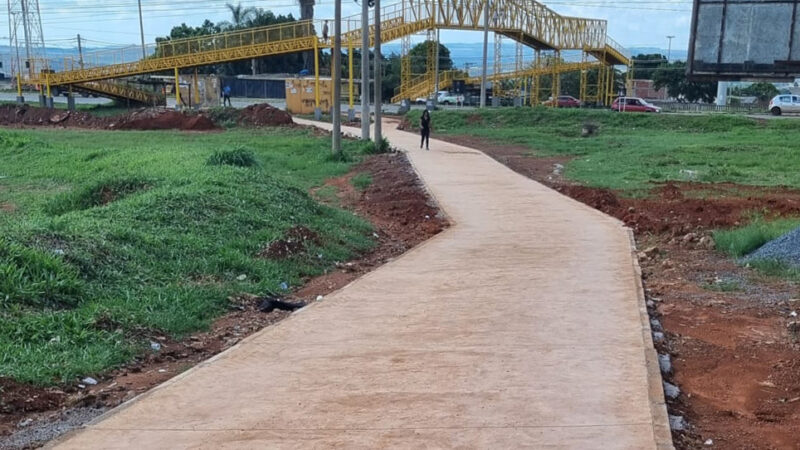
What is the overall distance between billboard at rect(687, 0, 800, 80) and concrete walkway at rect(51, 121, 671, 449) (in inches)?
178

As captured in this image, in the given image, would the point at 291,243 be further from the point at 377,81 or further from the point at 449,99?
the point at 449,99

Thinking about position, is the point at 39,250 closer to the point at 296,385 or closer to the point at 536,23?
the point at 296,385

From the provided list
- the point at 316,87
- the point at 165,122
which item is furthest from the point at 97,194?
the point at 316,87

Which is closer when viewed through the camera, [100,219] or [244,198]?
[100,219]

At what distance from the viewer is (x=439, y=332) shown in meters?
7.04

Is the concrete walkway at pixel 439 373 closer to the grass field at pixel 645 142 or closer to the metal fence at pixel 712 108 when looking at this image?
the grass field at pixel 645 142

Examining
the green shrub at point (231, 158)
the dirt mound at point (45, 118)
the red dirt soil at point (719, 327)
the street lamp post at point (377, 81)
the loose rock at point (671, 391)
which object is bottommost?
the dirt mound at point (45, 118)

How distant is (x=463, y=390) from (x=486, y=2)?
1631 inches

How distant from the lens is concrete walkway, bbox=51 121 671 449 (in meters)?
4.83

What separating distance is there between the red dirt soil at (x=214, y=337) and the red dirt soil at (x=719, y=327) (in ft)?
11.8

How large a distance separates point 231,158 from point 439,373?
43.3ft

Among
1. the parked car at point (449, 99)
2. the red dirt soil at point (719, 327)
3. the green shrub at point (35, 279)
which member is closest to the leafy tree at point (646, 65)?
the parked car at point (449, 99)

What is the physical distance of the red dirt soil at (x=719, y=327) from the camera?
17.2 feet

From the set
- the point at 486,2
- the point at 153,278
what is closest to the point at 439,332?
the point at 153,278
